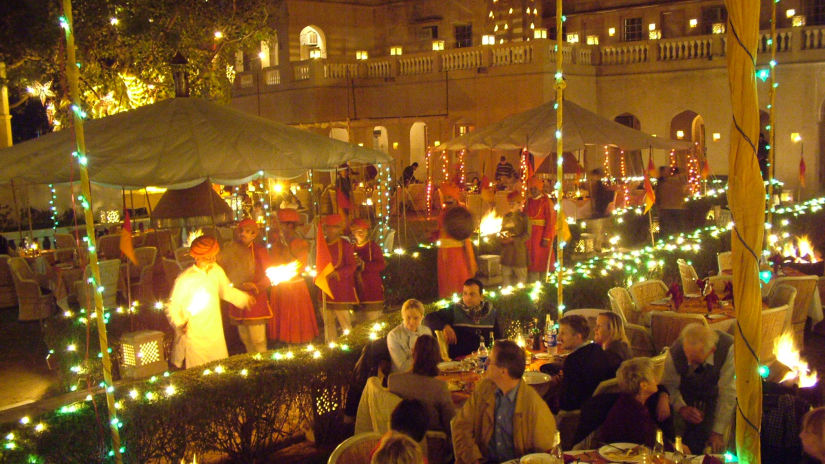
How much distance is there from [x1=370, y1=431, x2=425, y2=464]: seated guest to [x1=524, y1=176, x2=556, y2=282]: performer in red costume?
24.8 ft

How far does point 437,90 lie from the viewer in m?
26.0

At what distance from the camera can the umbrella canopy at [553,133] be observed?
479 inches

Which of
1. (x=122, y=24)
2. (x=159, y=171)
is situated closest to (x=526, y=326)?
Result: (x=159, y=171)

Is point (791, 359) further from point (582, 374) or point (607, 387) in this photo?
point (607, 387)

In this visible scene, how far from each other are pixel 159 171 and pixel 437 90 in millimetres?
18869

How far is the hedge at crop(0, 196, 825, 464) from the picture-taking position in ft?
16.2

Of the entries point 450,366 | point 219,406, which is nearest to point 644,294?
point 450,366

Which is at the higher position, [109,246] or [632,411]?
[109,246]

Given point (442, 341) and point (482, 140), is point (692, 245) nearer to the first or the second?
point (482, 140)

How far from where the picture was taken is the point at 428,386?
5.17 meters

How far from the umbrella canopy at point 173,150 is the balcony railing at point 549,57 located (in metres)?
16.2

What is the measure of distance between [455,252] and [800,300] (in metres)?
3.94

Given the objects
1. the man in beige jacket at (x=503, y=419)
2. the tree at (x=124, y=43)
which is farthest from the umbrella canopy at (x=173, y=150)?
the tree at (x=124, y=43)

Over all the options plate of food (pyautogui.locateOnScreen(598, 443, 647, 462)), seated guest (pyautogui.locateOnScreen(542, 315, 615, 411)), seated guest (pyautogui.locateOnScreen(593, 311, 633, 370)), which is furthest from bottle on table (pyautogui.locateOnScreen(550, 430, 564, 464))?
seated guest (pyautogui.locateOnScreen(593, 311, 633, 370))
